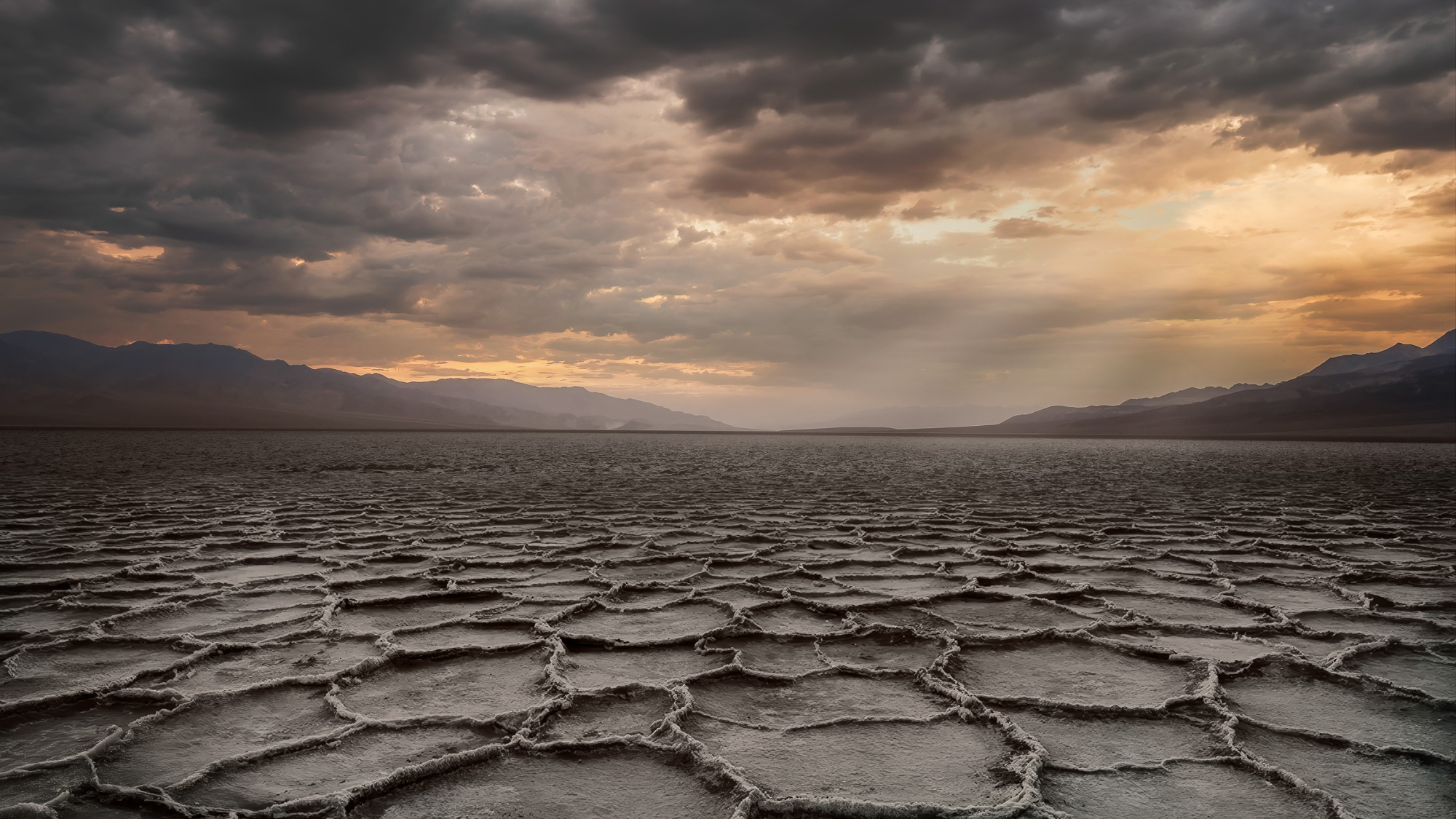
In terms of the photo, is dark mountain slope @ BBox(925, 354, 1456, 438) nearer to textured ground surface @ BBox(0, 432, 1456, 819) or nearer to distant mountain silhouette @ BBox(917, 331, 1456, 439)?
distant mountain silhouette @ BBox(917, 331, 1456, 439)

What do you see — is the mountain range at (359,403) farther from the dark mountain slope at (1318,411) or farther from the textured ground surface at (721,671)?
the textured ground surface at (721,671)

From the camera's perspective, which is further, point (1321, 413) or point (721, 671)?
point (1321, 413)

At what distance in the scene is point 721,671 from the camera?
2594 mm

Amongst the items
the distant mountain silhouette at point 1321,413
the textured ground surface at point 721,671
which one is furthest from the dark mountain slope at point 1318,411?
the textured ground surface at point 721,671

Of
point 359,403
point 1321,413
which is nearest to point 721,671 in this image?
point 1321,413

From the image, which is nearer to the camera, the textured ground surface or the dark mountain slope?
the textured ground surface

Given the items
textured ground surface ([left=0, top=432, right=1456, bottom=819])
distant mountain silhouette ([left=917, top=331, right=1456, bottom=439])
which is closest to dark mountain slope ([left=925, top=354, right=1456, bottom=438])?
distant mountain silhouette ([left=917, top=331, right=1456, bottom=439])

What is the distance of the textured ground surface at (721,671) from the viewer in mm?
1770

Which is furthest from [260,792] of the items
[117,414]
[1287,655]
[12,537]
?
[117,414]

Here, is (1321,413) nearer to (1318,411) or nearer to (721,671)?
(1318,411)

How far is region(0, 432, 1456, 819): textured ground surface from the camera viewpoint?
5.81 ft

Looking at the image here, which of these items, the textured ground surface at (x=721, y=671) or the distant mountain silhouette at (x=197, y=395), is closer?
the textured ground surface at (x=721, y=671)

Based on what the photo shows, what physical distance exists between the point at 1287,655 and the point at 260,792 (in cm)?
329

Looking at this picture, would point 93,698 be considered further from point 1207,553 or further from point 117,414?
point 117,414
